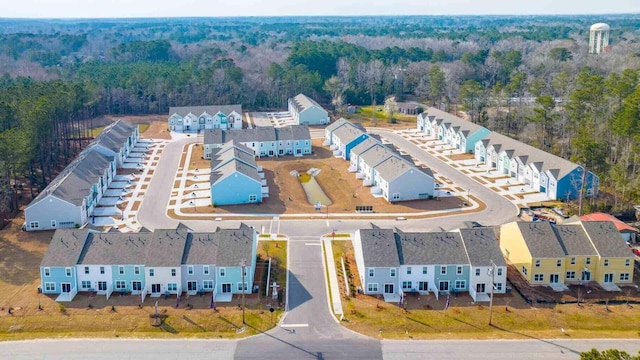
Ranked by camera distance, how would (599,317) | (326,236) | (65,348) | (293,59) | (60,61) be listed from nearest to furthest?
(65,348)
(599,317)
(326,236)
(293,59)
(60,61)

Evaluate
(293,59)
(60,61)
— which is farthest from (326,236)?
(60,61)

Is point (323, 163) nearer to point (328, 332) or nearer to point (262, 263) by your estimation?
point (262, 263)

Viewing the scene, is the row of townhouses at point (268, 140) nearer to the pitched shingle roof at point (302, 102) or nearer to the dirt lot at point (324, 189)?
the dirt lot at point (324, 189)

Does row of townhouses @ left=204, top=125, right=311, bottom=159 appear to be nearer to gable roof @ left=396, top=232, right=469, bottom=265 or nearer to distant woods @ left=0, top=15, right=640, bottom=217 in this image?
distant woods @ left=0, top=15, right=640, bottom=217

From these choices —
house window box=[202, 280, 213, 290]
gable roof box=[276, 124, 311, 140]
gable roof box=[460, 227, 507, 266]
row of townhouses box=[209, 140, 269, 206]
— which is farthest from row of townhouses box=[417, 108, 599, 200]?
house window box=[202, 280, 213, 290]

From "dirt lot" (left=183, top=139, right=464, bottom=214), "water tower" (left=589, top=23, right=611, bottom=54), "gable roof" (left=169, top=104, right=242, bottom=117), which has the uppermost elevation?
"water tower" (left=589, top=23, right=611, bottom=54)

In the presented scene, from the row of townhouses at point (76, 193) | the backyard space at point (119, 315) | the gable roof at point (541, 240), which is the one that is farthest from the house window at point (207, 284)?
the gable roof at point (541, 240)

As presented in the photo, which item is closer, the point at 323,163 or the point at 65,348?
the point at 65,348
